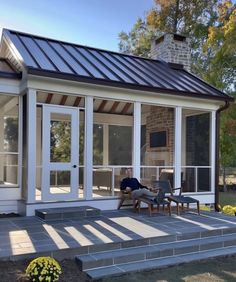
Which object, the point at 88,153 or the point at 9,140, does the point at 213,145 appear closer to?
the point at 88,153

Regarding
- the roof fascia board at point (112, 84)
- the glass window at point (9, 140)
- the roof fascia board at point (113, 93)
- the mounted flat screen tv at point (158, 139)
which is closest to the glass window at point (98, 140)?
the mounted flat screen tv at point (158, 139)

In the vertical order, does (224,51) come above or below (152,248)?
above

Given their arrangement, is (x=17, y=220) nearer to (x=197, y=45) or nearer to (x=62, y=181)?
(x=62, y=181)

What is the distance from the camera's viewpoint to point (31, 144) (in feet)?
24.4

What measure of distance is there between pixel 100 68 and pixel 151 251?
500 centimetres

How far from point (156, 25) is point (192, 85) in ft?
39.8

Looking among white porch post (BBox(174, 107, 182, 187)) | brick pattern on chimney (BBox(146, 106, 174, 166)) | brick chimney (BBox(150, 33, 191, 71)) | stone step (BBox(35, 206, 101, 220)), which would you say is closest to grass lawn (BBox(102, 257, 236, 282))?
stone step (BBox(35, 206, 101, 220))

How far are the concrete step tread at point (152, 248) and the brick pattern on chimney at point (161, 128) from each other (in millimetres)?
4230

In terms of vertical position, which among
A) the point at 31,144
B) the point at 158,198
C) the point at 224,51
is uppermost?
the point at 224,51

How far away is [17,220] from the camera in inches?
269

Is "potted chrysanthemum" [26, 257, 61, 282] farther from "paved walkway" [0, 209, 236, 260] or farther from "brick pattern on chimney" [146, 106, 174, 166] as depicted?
"brick pattern on chimney" [146, 106, 174, 166]

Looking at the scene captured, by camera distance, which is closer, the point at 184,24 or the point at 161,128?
the point at 161,128

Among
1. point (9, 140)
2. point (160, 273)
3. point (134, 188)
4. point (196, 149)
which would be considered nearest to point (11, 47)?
point (9, 140)

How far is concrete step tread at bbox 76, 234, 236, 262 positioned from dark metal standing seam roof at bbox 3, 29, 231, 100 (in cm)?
380
